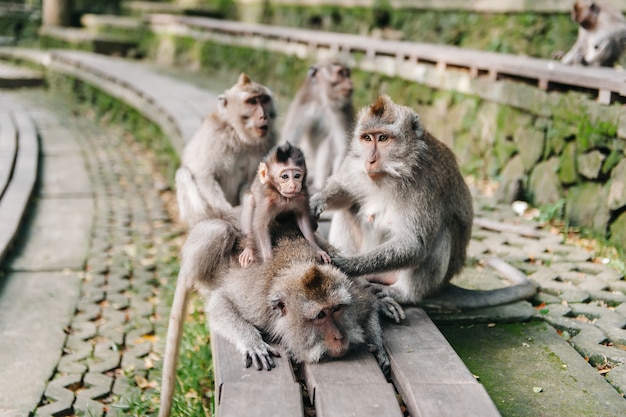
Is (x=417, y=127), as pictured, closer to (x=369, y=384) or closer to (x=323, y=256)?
(x=323, y=256)

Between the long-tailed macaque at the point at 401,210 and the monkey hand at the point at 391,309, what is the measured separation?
0.16 meters

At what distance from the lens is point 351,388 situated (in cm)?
286

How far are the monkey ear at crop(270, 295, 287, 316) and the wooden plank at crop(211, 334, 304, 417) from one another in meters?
0.19

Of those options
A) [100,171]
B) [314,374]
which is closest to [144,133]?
[100,171]

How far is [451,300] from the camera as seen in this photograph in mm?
4078

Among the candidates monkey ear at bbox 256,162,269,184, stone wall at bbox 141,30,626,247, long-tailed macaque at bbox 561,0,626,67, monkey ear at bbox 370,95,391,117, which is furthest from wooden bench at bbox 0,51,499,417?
long-tailed macaque at bbox 561,0,626,67

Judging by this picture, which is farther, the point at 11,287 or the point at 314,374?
the point at 11,287

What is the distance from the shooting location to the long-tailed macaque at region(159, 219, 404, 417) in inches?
122

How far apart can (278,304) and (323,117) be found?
3.50 m

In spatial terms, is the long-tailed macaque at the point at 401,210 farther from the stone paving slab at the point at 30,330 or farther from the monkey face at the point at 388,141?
the stone paving slab at the point at 30,330

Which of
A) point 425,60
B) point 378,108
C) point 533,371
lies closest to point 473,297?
point 533,371

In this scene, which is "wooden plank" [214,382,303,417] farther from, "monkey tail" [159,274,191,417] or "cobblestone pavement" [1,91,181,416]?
"cobblestone pavement" [1,91,181,416]

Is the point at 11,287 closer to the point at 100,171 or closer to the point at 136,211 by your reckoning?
the point at 136,211

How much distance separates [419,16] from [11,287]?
307 inches
